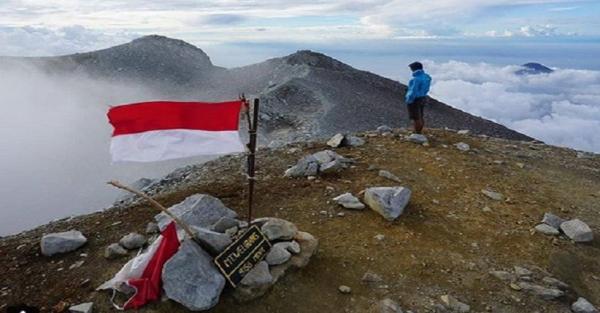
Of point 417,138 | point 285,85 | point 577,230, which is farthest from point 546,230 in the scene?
point 285,85

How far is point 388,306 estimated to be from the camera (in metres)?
7.74

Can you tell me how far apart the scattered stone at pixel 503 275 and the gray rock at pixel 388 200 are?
2031mm

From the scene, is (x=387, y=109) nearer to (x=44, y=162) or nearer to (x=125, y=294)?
(x=44, y=162)

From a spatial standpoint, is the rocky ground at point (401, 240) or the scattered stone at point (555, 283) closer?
the rocky ground at point (401, 240)

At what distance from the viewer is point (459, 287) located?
27.6ft

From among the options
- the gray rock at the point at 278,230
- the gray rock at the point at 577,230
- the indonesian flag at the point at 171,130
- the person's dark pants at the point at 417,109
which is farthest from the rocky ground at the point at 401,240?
the indonesian flag at the point at 171,130

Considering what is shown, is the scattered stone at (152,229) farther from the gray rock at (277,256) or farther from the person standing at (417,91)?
the person standing at (417,91)

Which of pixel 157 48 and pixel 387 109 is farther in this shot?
pixel 157 48

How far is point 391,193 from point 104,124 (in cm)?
2265

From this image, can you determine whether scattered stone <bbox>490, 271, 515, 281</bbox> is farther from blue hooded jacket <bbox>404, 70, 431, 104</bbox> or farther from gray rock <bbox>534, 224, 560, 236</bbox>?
blue hooded jacket <bbox>404, 70, 431, 104</bbox>

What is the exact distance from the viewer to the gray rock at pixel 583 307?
8.12 m

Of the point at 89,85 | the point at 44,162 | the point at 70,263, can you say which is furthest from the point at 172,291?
the point at 89,85

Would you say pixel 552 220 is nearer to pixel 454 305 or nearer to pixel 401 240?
pixel 401 240

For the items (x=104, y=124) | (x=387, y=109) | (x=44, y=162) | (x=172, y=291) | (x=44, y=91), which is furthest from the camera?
(x=44, y=91)
